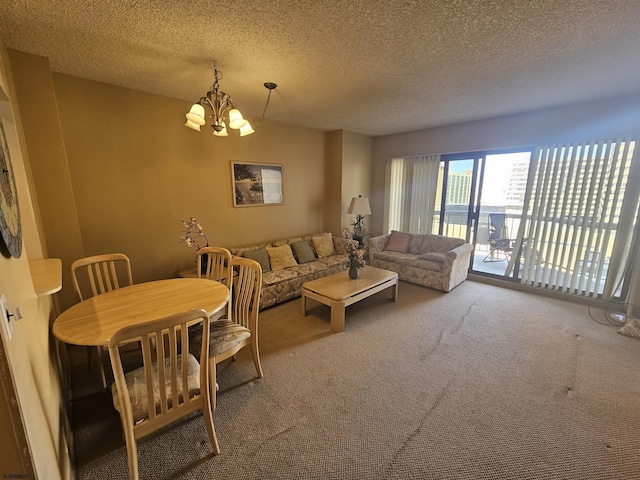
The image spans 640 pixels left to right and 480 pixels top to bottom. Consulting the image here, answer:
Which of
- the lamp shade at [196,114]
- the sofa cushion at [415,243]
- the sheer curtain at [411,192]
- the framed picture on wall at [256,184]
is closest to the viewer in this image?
the lamp shade at [196,114]

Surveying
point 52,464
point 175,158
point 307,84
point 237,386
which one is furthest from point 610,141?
point 52,464

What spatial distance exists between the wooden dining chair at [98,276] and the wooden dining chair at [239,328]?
892 millimetres

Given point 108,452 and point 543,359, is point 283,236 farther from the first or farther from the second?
point 543,359

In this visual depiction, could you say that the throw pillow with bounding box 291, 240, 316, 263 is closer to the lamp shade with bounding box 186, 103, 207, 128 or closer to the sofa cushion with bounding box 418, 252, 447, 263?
the sofa cushion with bounding box 418, 252, 447, 263

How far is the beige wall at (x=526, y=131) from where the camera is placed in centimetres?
311

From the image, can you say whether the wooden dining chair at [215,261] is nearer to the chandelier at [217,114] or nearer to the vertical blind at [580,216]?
the chandelier at [217,114]

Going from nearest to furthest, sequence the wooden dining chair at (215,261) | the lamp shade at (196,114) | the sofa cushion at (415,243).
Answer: the lamp shade at (196,114)
the wooden dining chair at (215,261)
the sofa cushion at (415,243)

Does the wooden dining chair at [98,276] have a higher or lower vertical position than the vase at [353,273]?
higher

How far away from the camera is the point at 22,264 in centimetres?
121

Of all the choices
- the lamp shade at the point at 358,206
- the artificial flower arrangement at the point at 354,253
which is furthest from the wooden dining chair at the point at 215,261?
the lamp shade at the point at 358,206

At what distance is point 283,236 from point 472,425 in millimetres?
3506

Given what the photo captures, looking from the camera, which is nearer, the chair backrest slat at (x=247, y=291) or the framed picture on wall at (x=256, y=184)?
the chair backrest slat at (x=247, y=291)

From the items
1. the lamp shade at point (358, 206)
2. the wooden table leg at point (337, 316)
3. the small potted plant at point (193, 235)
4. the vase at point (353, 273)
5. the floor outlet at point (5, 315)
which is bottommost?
the wooden table leg at point (337, 316)

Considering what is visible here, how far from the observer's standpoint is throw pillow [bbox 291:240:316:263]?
4215 mm
